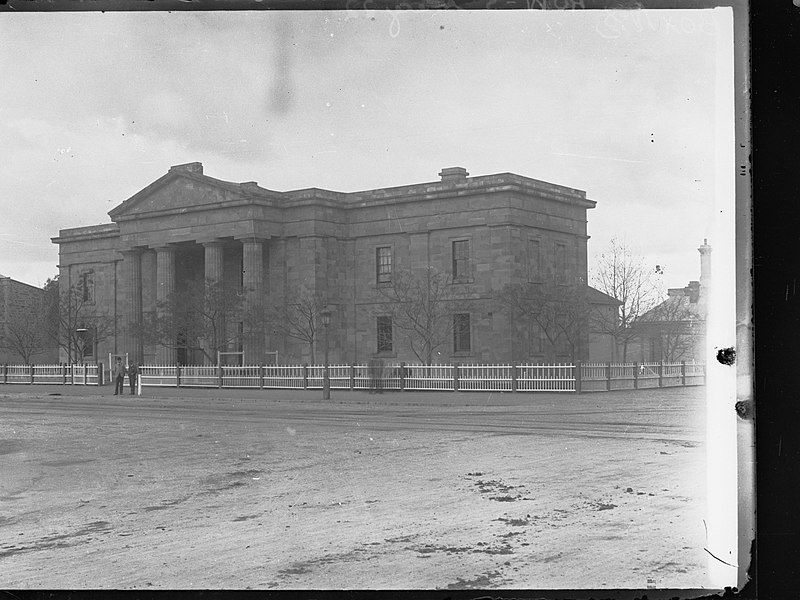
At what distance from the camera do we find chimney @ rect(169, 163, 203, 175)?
229 inches

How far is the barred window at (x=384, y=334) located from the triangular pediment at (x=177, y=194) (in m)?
3.24

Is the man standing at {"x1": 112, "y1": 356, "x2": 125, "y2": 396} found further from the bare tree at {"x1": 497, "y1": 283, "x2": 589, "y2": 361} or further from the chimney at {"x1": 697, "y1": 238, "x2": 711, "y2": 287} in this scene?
the chimney at {"x1": 697, "y1": 238, "x2": 711, "y2": 287}

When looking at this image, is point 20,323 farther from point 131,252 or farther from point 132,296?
point 132,296

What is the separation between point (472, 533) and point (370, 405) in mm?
8509

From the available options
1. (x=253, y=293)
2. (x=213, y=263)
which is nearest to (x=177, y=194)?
(x=253, y=293)

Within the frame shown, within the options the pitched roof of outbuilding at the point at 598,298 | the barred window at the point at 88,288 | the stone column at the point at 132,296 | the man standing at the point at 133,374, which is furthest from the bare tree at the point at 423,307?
the man standing at the point at 133,374

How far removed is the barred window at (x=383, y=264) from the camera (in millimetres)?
8375

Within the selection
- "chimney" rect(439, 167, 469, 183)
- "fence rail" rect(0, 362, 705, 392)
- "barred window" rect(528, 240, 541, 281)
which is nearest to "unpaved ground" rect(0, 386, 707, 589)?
"fence rail" rect(0, 362, 705, 392)

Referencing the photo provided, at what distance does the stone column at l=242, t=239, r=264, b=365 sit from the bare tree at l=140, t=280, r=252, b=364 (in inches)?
1.0

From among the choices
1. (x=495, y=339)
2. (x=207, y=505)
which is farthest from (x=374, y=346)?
(x=207, y=505)

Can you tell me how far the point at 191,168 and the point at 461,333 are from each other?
692cm

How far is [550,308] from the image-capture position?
10.4m

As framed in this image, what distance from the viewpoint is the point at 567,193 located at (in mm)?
6180

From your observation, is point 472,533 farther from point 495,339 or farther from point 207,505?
point 495,339
